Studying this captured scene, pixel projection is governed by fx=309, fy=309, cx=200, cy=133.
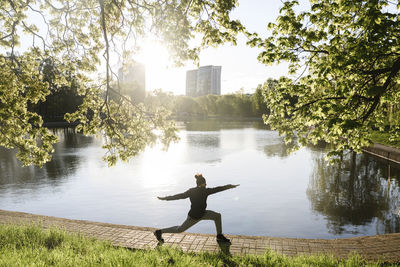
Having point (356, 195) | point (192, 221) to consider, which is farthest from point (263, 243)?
point (356, 195)

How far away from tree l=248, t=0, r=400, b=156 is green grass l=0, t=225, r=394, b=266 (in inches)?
112

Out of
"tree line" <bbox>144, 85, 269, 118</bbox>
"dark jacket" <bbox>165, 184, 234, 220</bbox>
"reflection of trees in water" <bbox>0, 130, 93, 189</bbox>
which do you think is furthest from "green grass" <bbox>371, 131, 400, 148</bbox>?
"tree line" <bbox>144, 85, 269, 118</bbox>

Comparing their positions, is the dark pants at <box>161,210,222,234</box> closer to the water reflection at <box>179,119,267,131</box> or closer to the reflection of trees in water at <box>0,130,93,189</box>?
the reflection of trees in water at <box>0,130,93,189</box>

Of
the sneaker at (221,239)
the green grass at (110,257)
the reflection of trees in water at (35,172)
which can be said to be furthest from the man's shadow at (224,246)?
the reflection of trees in water at (35,172)

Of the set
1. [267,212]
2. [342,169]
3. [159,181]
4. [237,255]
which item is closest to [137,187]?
[159,181]

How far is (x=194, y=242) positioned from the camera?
704 cm

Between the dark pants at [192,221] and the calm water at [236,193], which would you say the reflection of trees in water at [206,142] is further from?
the dark pants at [192,221]

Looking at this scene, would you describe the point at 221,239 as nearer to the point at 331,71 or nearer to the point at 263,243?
the point at 263,243

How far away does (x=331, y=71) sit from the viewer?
6.62m

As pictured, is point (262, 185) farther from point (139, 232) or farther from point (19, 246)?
point (19, 246)

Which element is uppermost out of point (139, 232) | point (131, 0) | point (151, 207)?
point (131, 0)

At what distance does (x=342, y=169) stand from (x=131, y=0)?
60.6 ft

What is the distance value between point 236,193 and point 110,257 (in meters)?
11.2

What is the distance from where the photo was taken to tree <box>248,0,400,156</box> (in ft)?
21.8
